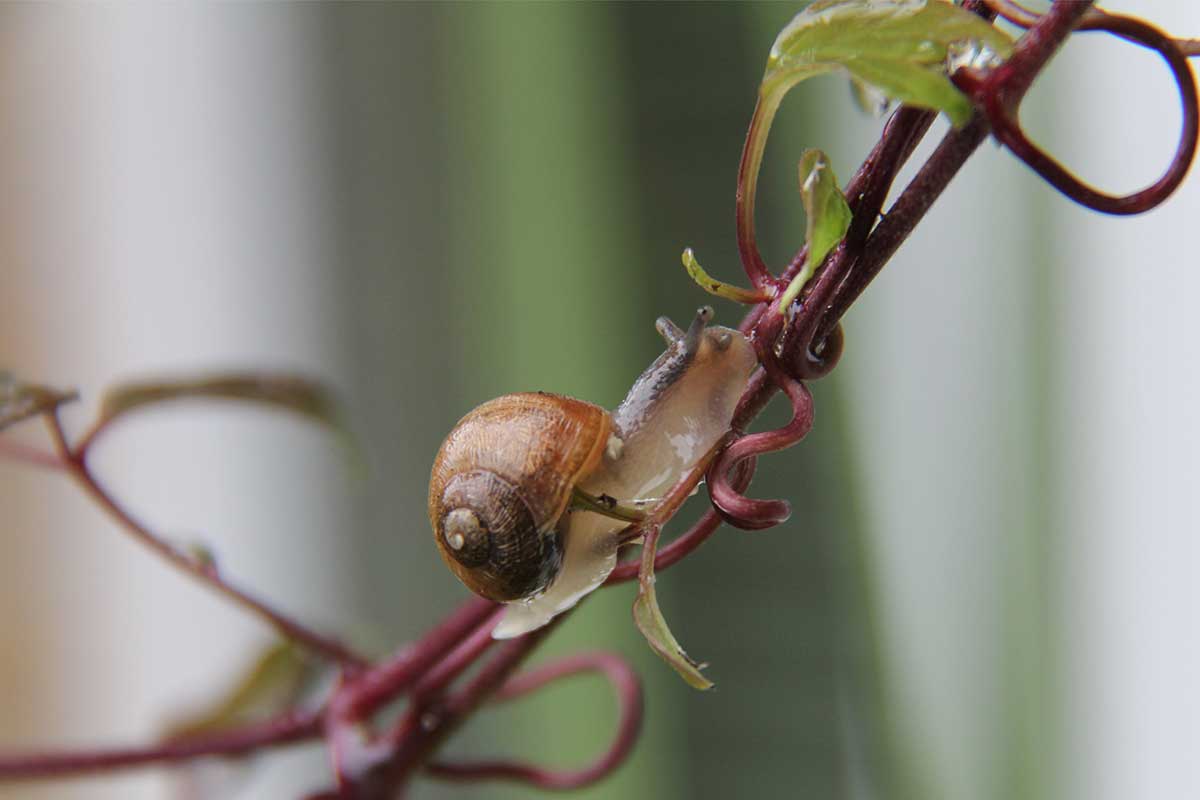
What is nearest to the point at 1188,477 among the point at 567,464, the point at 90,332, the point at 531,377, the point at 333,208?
the point at 567,464

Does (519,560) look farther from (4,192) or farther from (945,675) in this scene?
(4,192)

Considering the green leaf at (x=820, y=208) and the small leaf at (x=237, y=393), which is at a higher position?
the green leaf at (x=820, y=208)

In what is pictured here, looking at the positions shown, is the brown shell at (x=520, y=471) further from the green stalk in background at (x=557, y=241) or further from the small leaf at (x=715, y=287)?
the green stalk in background at (x=557, y=241)

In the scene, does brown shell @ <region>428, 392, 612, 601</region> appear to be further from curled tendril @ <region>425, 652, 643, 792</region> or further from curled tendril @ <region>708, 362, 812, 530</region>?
curled tendril @ <region>425, 652, 643, 792</region>

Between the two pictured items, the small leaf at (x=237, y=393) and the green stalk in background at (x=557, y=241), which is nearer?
the small leaf at (x=237, y=393)

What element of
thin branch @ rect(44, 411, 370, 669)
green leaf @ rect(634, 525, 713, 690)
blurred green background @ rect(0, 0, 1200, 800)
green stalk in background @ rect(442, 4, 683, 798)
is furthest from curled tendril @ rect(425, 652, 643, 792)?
green stalk in background @ rect(442, 4, 683, 798)

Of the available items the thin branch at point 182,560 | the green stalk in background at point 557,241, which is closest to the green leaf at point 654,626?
the thin branch at point 182,560
